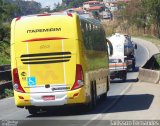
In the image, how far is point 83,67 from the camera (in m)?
18.4

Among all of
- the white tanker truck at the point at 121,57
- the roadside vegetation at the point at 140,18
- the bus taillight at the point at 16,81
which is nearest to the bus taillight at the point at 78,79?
the bus taillight at the point at 16,81

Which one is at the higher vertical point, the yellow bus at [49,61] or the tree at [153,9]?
the yellow bus at [49,61]

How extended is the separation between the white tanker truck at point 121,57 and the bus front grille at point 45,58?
21.5 m

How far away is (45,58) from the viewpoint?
1836cm

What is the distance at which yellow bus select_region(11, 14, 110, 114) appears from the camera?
18.2 metres

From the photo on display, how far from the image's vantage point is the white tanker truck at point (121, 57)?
39.8 meters

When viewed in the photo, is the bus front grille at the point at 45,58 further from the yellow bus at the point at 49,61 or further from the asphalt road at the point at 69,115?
the asphalt road at the point at 69,115

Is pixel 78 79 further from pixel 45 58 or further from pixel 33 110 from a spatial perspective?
pixel 33 110

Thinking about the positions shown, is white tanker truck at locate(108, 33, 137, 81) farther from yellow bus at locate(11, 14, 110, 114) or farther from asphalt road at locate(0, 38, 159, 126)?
yellow bus at locate(11, 14, 110, 114)

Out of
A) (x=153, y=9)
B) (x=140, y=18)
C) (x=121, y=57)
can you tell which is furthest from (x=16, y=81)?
(x=140, y=18)

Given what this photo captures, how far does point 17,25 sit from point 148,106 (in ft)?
18.2

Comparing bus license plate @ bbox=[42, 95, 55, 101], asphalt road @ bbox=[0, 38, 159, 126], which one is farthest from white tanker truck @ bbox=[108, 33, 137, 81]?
bus license plate @ bbox=[42, 95, 55, 101]

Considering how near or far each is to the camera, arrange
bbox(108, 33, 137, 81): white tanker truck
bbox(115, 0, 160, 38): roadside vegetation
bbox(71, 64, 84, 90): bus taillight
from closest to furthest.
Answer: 1. bbox(71, 64, 84, 90): bus taillight
2. bbox(108, 33, 137, 81): white tanker truck
3. bbox(115, 0, 160, 38): roadside vegetation

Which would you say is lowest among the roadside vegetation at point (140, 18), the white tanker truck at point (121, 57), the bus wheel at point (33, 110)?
the roadside vegetation at point (140, 18)
